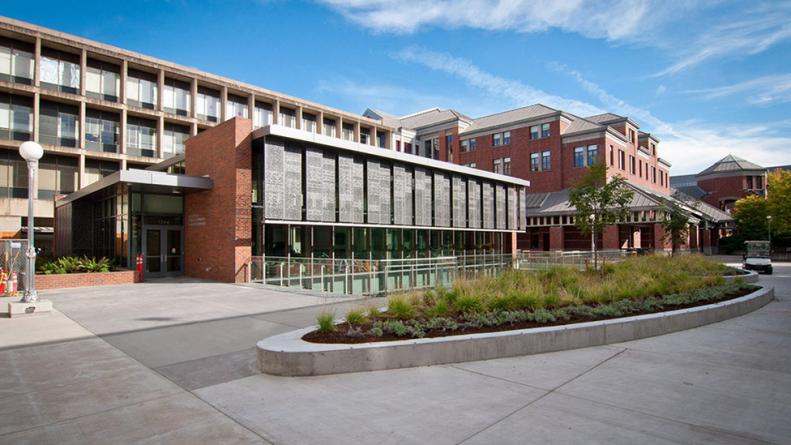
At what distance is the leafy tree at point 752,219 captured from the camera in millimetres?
56781

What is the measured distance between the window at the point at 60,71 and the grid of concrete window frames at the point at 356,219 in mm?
27501

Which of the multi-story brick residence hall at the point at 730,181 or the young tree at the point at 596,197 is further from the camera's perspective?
the multi-story brick residence hall at the point at 730,181

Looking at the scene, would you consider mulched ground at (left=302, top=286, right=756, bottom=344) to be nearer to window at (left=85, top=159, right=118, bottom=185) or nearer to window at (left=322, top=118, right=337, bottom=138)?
window at (left=85, top=159, right=118, bottom=185)

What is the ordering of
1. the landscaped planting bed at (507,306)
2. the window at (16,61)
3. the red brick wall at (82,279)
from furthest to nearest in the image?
1. the window at (16,61)
2. the red brick wall at (82,279)
3. the landscaped planting bed at (507,306)

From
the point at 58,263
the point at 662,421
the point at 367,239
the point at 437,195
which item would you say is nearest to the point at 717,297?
the point at 662,421

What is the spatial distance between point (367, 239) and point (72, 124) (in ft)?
96.3

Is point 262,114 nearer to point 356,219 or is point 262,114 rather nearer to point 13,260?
point 356,219

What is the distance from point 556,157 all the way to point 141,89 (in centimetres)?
4265

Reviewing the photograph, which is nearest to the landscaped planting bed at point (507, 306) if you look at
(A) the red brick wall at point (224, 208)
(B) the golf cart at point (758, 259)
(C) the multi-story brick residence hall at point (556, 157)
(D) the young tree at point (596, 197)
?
(D) the young tree at point (596, 197)

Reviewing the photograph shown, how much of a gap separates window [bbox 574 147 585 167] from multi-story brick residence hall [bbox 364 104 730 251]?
0.11 metres

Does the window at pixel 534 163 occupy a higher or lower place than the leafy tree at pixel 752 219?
higher

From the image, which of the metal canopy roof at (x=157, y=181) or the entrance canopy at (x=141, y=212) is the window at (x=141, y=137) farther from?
the metal canopy roof at (x=157, y=181)

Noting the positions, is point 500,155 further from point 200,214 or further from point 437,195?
point 200,214

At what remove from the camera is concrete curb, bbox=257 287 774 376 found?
6207 millimetres
